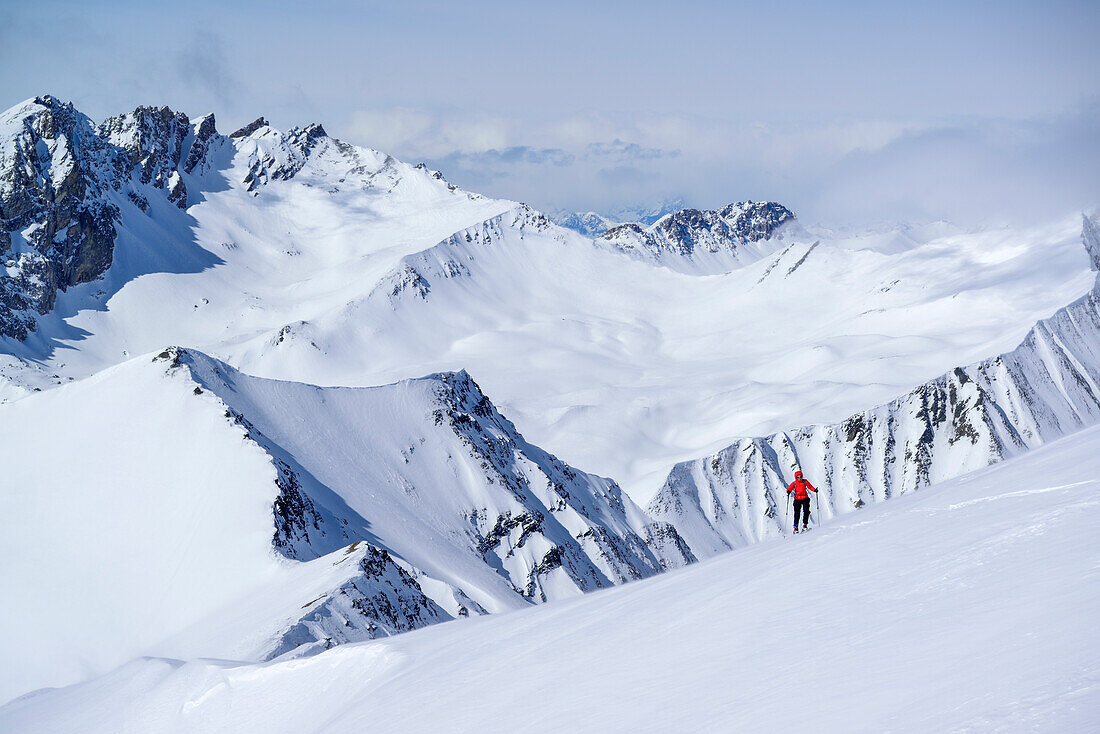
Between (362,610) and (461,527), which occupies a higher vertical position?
(461,527)

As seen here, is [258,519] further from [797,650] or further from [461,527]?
[797,650]

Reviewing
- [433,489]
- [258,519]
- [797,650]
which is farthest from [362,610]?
[433,489]

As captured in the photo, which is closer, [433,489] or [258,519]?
[258,519]

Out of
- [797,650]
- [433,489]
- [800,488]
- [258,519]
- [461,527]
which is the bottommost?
[797,650]

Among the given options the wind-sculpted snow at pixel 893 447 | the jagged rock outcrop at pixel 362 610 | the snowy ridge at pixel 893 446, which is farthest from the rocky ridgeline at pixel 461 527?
the wind-sculpted snow at pixel 893 447

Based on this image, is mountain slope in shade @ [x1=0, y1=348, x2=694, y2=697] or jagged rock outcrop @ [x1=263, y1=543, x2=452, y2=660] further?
mountain slope in shade @ [x1=0, y1=348, x2=694, y2=697]

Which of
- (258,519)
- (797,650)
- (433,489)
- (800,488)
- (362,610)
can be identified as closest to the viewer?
(797,650)

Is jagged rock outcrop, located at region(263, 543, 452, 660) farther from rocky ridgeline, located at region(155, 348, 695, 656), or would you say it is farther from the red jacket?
the red jacket

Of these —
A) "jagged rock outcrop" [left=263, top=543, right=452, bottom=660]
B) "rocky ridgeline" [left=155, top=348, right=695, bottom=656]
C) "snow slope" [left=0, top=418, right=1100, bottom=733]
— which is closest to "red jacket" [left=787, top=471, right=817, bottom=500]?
"snow slope" [left=0, top=418, right=1100, bottom=733]
